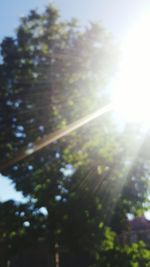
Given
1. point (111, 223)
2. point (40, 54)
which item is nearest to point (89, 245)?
point (111, 223)

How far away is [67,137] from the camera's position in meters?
18.8

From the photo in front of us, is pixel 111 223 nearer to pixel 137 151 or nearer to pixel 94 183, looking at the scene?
pixel 94 183

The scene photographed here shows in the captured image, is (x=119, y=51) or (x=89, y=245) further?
(x=119, y=51)

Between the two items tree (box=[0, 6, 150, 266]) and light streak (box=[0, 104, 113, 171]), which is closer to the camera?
tree (box=[0, 6, 150, 266])

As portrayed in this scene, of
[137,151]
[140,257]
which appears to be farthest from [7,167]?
[140,257]

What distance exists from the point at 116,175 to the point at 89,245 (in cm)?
322

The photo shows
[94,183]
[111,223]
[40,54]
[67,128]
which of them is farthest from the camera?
[40,54]

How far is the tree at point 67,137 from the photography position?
55.3ft

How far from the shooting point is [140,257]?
17672 mm

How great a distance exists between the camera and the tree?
16844mm

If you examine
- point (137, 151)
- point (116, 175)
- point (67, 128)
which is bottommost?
point (116, 175)

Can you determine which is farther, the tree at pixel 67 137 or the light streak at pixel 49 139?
the light streak at pixel 49 139

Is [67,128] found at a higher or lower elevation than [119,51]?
lower

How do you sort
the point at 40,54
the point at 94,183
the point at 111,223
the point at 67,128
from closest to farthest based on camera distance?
the point at 94,183 → the point at 111,223 → the point at 67,128 → the point at 40,54
